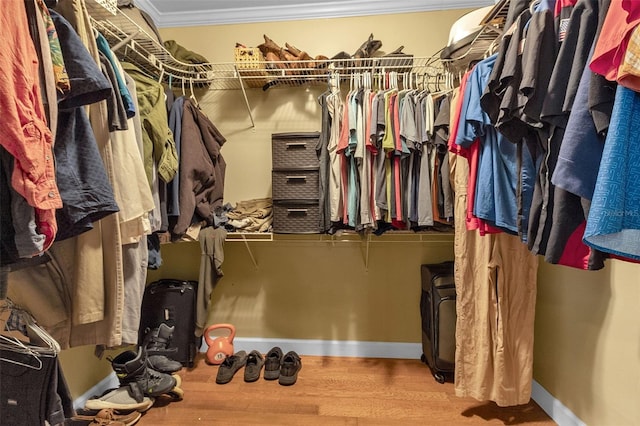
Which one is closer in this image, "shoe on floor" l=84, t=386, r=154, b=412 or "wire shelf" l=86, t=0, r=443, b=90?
"shoe on floor" l=84, t=386, r=154, b=412

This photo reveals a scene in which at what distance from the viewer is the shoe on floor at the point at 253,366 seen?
1913mm

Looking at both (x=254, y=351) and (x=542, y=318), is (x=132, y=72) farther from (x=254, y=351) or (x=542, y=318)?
(x=542, y=318)

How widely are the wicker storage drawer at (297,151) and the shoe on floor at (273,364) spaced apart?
1183mm

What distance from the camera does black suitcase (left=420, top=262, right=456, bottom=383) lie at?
6.08 ft

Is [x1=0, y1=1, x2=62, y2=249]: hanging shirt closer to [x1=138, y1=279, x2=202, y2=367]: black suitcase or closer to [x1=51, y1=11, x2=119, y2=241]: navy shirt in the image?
[x1=51, y1=11, x2=119, y2=241]: navy shirt

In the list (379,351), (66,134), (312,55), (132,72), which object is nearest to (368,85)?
(312,55)

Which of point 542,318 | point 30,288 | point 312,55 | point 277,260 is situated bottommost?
point 542,318

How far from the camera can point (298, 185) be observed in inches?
76.7

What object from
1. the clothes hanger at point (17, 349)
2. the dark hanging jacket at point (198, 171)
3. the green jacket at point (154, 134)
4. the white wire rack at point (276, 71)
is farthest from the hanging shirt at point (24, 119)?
the white wire rack at point (276, 71)

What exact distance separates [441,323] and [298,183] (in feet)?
3.79

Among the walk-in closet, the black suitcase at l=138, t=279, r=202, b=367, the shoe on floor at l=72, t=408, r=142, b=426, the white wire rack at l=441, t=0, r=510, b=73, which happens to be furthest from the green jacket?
the white wire rack at l=441, t=0, r=510, b=73

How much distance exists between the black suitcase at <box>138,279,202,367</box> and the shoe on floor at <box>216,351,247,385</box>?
0.23 metres

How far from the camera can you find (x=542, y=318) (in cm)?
174

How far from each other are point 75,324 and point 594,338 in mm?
1943
